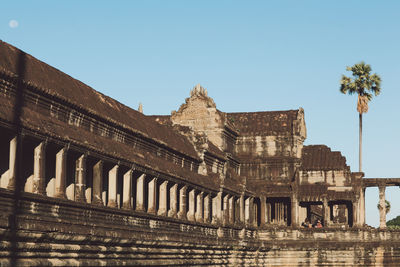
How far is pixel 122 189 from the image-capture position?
41.9 metres

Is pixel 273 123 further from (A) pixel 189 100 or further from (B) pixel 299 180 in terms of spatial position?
(A) pixel 189 100

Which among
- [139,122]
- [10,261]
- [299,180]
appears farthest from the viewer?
[299,180]

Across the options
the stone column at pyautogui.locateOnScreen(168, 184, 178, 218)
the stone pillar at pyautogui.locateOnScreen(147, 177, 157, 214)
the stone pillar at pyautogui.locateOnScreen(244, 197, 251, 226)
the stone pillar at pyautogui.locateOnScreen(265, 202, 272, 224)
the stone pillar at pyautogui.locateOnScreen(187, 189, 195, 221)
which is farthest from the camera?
the stone pillar at pyautogui.locateOnScreen(265, 202, 272, 224)

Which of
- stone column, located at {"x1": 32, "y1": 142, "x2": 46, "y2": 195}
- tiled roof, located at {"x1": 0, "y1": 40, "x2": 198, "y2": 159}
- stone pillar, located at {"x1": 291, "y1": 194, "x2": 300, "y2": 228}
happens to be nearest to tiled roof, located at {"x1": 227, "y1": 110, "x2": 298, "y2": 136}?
stone pillar, located at {"x1": 291, "y1": 194, "x2": 300, "y2": 228}

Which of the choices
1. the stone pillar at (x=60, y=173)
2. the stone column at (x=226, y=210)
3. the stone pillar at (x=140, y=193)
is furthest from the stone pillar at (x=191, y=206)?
the stone pillar at (x=60, y=173)

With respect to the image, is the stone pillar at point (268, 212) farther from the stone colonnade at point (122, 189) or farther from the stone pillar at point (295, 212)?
the stone colonnade at point (122, 189)

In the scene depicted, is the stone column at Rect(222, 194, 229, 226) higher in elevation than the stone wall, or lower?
higher

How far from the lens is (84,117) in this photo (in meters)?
36.1

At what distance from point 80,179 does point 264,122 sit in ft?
112

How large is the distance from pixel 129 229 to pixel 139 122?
26.6 ft

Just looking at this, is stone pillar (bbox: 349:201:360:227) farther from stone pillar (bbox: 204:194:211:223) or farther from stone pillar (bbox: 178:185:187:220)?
stone pillar (bbox: 178:185:187:220)

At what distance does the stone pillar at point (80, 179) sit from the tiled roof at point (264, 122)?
3139 cm

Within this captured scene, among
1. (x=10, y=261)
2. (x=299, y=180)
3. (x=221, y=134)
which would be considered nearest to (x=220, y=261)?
(x=221, y=134)

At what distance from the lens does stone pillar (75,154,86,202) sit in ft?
109
